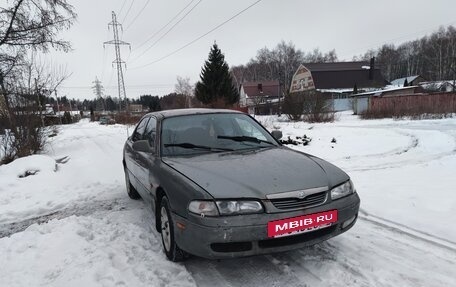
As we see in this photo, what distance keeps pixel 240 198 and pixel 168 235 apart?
3.54ft

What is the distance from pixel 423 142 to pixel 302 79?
5427 centimetres

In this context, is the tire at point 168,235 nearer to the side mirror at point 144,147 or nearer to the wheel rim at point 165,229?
the wheel rim at point 165,229

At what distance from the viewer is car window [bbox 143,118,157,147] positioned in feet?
14.8

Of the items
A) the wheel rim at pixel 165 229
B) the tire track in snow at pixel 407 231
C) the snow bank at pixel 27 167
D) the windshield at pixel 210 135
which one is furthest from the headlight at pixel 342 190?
the snow bank at pixel 27 167

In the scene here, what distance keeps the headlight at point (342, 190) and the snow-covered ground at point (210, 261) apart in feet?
2.12

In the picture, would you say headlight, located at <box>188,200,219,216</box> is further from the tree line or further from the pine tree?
the tree line

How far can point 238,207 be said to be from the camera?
9.37 feet

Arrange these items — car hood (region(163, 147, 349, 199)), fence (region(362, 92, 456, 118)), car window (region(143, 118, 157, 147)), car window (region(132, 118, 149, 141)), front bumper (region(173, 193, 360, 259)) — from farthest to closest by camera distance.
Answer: fence (region(362, 92, 456, 118)) < car window (region(132, 118, 149, 141)) < car window (region(143, 118, 157, 147)) < car hood (region(163, 147, 349, 199)) < front bumper (region(173, 193, 360, 259))

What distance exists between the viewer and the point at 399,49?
94.8 m

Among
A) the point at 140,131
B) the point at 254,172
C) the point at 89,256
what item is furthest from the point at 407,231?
the point at 140,131

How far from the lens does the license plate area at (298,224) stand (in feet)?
9.29

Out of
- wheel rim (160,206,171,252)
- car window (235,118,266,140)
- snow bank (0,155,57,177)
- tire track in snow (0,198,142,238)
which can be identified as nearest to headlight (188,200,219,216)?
wheel rim (160,206,171,252)

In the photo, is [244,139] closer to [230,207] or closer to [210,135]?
[210,135]

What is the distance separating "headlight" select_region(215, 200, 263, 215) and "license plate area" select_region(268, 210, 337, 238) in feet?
0.58
